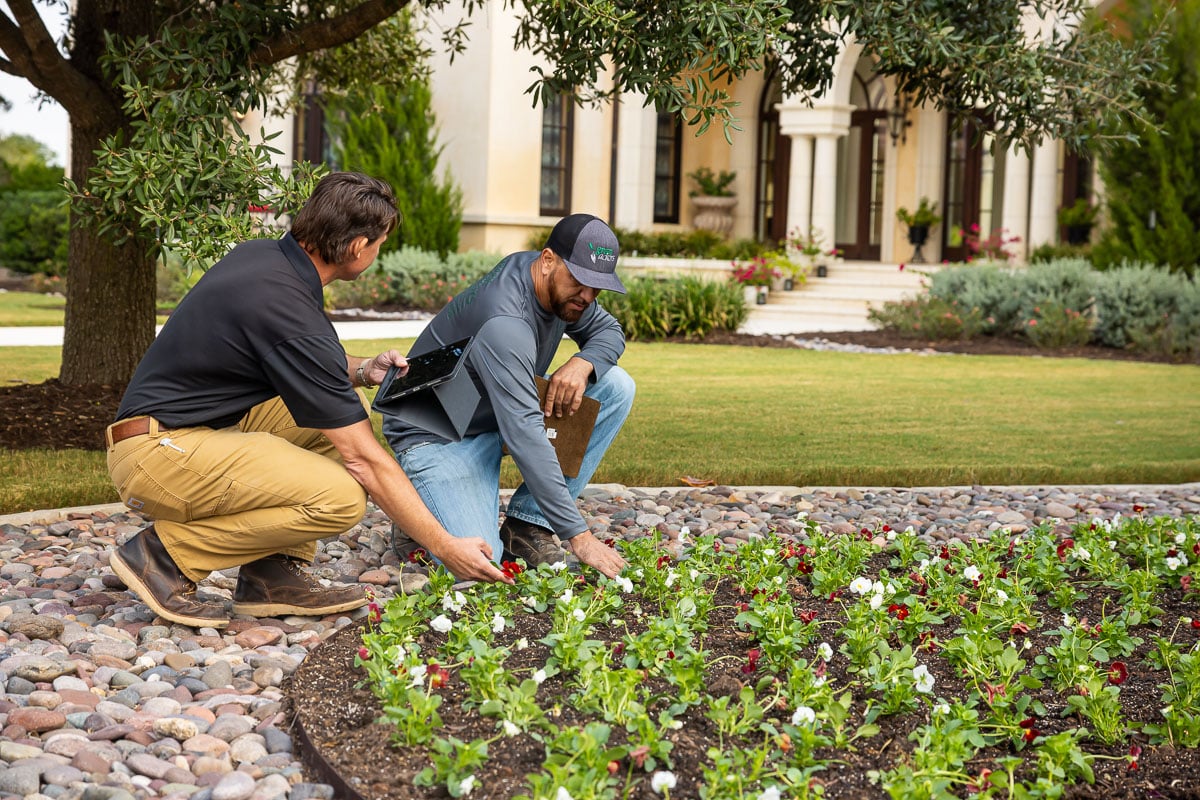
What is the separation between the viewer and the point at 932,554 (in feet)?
14.9

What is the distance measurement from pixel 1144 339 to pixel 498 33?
9.85 metres

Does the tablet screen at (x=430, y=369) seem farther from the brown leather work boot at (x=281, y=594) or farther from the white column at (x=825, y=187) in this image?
the white column at (x=825, y=187)

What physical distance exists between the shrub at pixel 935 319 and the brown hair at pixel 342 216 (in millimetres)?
12423

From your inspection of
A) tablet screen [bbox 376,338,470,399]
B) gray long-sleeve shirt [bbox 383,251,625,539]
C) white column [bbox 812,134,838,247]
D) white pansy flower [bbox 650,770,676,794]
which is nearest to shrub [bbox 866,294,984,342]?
white column [bbox 812,134,838,247]

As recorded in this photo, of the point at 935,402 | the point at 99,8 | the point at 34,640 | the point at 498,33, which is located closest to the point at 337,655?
the point at 34,640

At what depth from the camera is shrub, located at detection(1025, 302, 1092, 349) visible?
14.6 meters

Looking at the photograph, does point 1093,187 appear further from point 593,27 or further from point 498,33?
point 593,27

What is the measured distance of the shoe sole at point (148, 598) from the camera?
3633 mm

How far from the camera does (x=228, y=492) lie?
139 inches

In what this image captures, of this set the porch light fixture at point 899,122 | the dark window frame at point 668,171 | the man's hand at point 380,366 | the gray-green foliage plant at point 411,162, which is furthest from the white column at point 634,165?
the man's hand at point 380,366

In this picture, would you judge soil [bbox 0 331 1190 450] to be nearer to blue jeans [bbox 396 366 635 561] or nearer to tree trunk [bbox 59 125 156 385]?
tree trunk [bbox 59 125 156 385]

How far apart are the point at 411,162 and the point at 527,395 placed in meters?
15.7

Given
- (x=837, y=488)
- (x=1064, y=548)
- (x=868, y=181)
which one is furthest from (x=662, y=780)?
(x=868, y=181)

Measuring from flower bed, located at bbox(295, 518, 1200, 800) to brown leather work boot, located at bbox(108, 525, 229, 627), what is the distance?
0.51 metres
